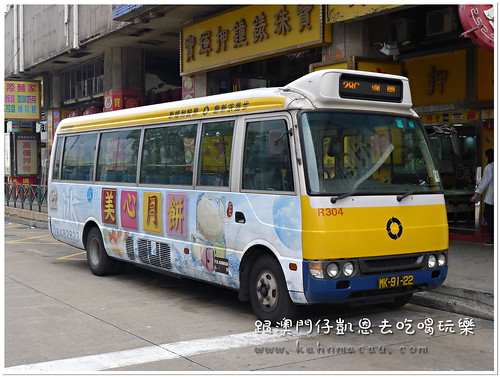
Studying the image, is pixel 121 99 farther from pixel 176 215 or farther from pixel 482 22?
pixel 482 22

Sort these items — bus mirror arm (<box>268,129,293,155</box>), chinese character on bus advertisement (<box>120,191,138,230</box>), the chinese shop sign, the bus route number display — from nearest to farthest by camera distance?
bus mirror arm (<box>268,129,293,155</box>)
the bus route number display
chinese character on bus advertisement (<box>120,191,138,230</box>)
the chinese shop sign

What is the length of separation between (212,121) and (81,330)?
290 cm

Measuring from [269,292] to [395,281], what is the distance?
1.34 m

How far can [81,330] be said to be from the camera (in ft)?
22.8

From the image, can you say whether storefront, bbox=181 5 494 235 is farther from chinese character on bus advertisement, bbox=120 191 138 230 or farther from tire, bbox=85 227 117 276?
tire, bbox=85 227 117 276

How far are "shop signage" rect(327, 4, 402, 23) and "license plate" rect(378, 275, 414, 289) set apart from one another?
5.60 meters

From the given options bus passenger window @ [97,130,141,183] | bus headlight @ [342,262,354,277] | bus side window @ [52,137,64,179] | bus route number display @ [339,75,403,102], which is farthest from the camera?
bus side window @ [52,137,64,179]

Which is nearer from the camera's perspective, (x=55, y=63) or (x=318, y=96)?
(x=318, y=96)

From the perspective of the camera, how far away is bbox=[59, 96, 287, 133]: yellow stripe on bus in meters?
7.23

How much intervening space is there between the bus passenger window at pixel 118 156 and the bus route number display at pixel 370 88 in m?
3.69

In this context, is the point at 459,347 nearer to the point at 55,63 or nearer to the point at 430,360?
the point at 430,360

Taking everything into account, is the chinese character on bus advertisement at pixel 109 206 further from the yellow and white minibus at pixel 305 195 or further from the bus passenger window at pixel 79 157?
the yellow and white minibus at pixel 305 195

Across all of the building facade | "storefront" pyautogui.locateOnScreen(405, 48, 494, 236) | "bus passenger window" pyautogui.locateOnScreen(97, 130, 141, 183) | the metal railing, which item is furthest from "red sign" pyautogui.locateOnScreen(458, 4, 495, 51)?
the metal railing

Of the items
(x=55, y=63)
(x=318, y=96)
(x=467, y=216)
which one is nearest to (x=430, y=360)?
(x=318, y=96)
